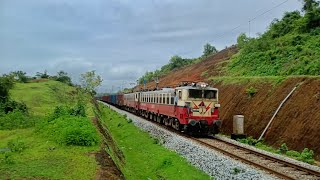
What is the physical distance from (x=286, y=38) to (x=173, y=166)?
1103 inches

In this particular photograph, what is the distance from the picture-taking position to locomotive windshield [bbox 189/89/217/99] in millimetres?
24172

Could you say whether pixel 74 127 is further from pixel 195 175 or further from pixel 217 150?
pixel 217 150

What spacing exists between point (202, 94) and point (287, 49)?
50.2 feet

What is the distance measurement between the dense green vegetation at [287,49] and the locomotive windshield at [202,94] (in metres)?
8.02

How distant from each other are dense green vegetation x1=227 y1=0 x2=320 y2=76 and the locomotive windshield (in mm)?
8016

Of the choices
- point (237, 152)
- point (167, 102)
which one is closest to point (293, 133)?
point (237, 152)

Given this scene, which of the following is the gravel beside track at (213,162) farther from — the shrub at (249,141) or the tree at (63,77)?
the tree at (63,77)

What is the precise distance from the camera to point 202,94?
80.0 ft

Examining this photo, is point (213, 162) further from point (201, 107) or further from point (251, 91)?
point (251, 91)

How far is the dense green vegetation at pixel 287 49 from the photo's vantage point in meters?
31.1

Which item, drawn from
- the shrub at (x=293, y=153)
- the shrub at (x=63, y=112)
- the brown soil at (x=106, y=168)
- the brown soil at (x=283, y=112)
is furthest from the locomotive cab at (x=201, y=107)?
the brown soil at (x=106, y=168)

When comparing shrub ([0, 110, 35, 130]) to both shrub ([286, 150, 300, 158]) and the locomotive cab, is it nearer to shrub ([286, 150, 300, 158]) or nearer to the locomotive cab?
the locomotive cab

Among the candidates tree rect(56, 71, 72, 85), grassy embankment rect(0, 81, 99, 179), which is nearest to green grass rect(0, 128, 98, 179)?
grassy embankment rect(0, 81, 99, 179)

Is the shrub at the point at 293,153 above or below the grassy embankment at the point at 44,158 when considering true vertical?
below
